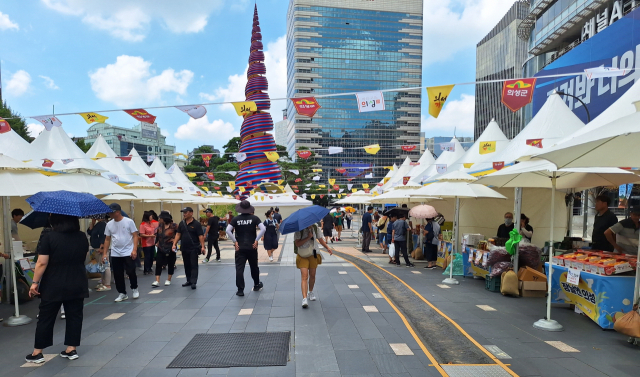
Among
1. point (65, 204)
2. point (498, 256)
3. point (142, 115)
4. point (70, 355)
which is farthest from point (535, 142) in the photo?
A: point (142, 115)

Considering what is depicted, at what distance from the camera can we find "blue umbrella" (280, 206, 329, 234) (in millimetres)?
5910

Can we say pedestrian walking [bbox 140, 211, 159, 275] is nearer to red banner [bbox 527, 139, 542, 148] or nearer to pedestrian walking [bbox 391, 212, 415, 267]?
pedestrian walking [bbox 391, 212, 415, 267]

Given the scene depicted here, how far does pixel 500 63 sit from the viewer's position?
82938mm

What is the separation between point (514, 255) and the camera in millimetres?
7430

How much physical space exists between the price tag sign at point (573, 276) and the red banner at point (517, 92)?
4.00 metres

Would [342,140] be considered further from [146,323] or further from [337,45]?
[146,323]

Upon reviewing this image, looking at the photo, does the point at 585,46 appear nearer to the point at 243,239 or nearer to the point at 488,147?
the point at 488,147

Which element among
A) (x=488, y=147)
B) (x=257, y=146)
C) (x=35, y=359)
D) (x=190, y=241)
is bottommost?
(x=35, y=359)

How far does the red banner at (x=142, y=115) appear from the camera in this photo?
9.33m

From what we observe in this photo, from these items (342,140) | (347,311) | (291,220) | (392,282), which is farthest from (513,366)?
(342,140)

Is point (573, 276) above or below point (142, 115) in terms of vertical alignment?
below

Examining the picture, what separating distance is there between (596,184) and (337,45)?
8966 centimetres

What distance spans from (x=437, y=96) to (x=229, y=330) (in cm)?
651

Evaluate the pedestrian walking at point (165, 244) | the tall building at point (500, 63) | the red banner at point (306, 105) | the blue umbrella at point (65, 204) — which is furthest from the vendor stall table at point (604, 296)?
the tall building at point (500, 63)
